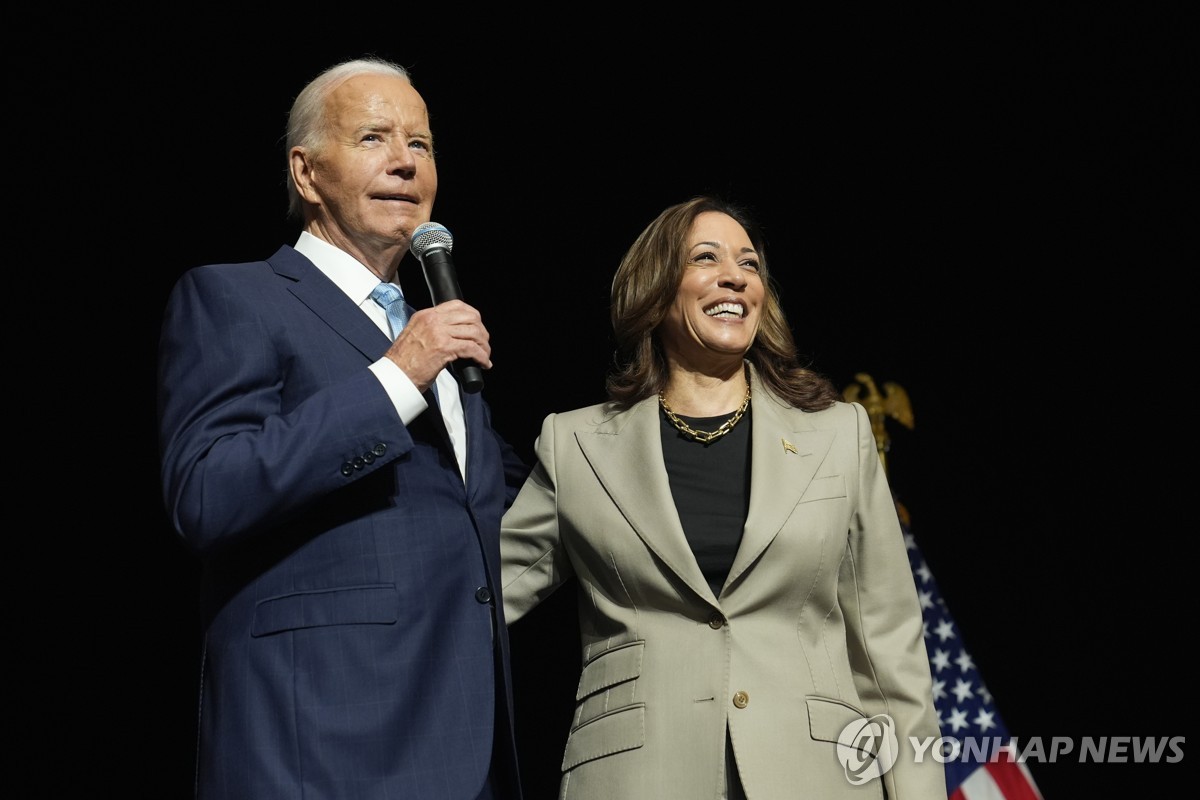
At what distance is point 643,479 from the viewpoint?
261cm

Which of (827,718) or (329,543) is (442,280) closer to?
(329,543)

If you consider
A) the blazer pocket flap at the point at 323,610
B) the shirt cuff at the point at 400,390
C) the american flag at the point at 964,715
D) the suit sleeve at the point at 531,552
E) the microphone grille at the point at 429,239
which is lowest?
the american flag at the point at 964,715

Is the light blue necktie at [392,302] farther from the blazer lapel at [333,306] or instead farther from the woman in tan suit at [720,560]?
the woman in tan suit at [720,560]

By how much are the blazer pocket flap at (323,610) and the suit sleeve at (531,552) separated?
2.06 ft

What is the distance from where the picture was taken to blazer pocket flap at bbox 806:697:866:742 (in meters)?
2.42

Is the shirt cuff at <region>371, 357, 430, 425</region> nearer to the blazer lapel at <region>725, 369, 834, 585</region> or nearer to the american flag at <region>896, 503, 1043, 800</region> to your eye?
Answer: the blazer lapel at <region>725, 369, 834, 585</region>

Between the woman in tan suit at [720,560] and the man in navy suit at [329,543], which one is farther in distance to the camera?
the woman in tan suit at [720,560]

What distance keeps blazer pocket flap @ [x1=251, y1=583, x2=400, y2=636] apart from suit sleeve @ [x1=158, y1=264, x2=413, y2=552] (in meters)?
0.13

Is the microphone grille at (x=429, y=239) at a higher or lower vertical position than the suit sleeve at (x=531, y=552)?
higher

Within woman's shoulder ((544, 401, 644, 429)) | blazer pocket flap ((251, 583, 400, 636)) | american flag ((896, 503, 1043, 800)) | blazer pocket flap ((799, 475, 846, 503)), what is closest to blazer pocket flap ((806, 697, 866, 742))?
blazer pocket flap ((799, 475, 846, 503))

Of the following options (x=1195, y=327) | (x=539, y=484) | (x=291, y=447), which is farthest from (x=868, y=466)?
(x=1195, y=327)

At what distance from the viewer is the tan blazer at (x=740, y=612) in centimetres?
240

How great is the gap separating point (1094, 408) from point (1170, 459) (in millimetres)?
254

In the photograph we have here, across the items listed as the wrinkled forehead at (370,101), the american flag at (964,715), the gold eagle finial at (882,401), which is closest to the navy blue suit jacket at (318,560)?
the wrinkled forehead at (370,101)
